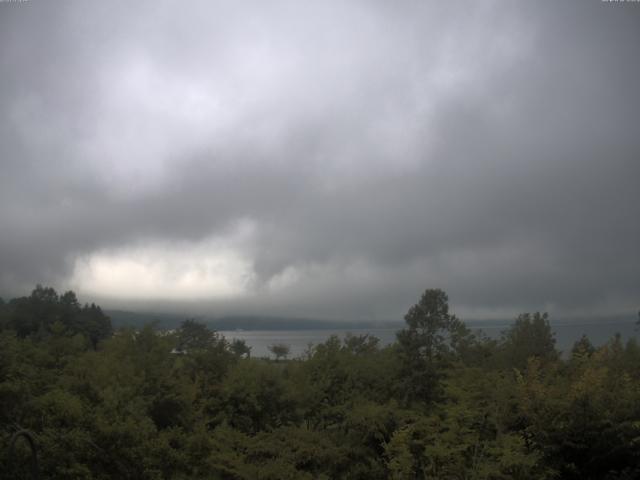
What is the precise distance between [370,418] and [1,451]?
40.8 ft

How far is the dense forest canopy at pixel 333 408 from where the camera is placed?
1409 cm

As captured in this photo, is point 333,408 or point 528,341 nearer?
point 333,408

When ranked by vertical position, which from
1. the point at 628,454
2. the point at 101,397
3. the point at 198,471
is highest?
the point at 101,397

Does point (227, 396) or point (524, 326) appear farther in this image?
point (524, 326)

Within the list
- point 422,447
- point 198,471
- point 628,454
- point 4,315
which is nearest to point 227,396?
point 198,471

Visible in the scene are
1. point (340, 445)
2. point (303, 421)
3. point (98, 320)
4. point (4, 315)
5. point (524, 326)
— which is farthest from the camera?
point (98, 320)

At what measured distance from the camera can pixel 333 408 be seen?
23.3 meters

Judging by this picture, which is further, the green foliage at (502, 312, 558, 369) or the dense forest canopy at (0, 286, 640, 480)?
the green foliage at (502, 312, 558, 369)

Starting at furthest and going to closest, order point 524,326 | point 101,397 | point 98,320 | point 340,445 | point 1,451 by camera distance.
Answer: point 98,320, point 524,326, point 340,445, point 101,397, point 1,451

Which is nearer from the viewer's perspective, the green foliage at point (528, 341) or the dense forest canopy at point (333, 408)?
the dense forest canopy at point (333, 408)

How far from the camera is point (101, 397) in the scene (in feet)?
56.1

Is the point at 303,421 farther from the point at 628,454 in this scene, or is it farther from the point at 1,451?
the point at 1,451

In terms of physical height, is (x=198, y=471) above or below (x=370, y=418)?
below

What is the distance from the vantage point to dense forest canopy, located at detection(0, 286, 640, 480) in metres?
14.1
